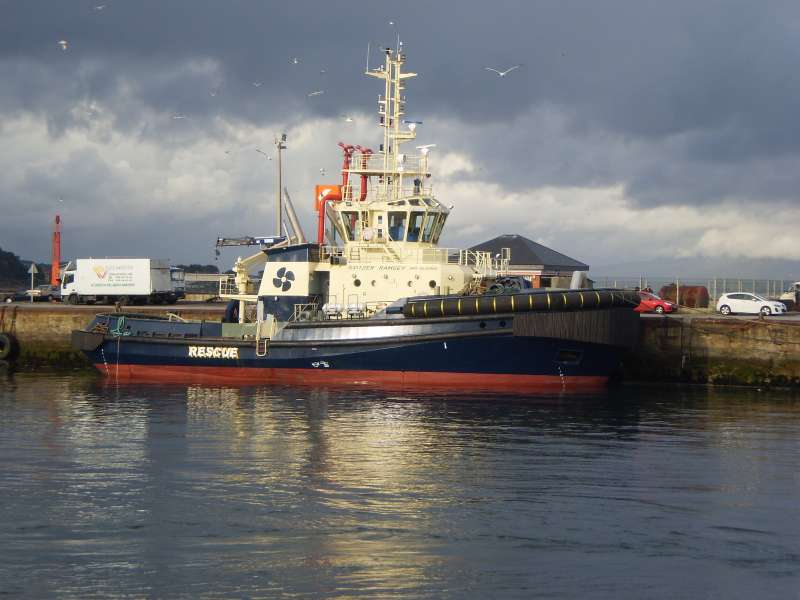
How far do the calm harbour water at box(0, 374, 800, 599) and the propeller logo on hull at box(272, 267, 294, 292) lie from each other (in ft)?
23.8

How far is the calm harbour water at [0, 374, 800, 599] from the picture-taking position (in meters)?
11.1

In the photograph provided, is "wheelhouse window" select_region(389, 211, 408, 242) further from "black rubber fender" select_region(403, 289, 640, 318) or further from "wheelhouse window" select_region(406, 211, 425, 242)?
"black rubber fender" select_region(403, 289, 640, 318)

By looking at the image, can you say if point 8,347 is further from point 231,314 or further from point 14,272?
point 14,272

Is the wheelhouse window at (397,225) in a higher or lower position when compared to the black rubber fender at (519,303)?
higher

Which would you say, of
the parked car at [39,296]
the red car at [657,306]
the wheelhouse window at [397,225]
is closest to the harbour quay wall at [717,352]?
the red car at [657,306]

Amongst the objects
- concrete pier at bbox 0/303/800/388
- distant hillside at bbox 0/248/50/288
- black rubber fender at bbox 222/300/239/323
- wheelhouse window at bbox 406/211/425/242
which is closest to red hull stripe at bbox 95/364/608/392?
black rubber fender at bbox 222/300/239/323

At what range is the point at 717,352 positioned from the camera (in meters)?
28.9

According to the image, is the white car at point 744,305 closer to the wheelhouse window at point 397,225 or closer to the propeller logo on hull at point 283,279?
the wheelhouse window at point 397,225

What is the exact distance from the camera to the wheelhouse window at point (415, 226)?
29297mm

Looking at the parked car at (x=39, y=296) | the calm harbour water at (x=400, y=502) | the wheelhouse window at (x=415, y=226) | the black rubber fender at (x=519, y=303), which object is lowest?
the calm harbour water at (x=400, y=502)

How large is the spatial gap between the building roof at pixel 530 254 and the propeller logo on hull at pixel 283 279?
85.0 ft

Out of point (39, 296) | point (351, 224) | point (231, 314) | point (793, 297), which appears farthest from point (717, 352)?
point (39, 296)

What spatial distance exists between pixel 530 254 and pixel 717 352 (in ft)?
88.1

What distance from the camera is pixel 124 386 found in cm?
2811
